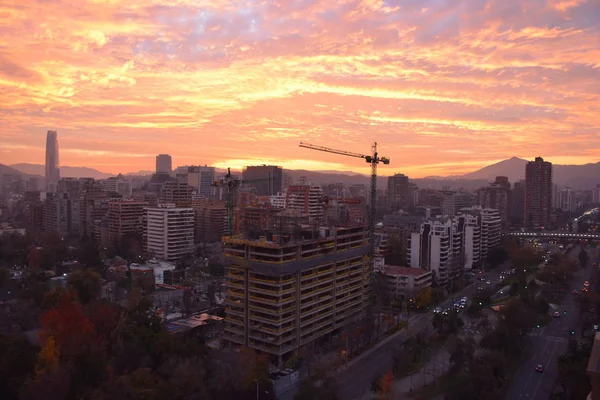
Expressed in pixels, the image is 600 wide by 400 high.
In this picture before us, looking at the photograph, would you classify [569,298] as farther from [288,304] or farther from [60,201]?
[60,201]

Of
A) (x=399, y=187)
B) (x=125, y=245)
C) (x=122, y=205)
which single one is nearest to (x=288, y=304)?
(x=125, y=245)

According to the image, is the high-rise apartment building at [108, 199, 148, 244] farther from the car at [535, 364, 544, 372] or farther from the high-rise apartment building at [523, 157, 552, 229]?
the high-rise apartment building at [523, 157, 552, 229]

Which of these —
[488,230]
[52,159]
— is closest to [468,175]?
[52,159]

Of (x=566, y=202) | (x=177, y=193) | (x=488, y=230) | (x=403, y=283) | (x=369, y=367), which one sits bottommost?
(x=369, y=367)

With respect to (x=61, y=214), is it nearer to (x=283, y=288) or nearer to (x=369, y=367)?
(x=283, y=288)

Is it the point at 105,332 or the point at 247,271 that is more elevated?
the point at 247,271
